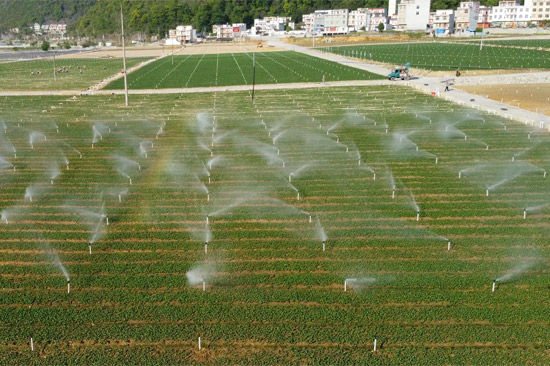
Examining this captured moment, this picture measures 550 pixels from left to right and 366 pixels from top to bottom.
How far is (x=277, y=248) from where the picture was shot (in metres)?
18.4

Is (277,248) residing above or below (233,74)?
below

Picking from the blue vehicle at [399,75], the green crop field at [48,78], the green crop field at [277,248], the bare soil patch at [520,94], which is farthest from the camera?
the green crop field at [48,78]

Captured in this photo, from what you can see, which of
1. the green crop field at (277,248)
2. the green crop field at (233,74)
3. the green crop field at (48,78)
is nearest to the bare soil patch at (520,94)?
the green crop field at (277,248)

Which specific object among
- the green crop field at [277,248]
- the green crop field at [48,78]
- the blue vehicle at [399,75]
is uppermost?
the blue vehicle at [399,75]

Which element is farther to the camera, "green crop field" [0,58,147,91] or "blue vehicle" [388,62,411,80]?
"green crop field" [0,58,147,91]

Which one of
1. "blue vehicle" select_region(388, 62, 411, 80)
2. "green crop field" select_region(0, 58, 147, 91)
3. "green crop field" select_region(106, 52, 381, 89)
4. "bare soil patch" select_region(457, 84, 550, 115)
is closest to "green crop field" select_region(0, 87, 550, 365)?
"bare soil patch" select_region(457, 84, 550, 115)

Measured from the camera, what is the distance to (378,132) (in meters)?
36.5

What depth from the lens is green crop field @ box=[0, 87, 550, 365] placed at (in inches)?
519

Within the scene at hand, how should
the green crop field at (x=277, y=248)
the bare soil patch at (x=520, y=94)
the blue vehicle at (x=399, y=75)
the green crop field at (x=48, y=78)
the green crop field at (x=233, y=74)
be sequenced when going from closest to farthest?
the green crop field at (x=277, y=248), the bare soil patch at (x=520, y=94), the blue vehicle at (x=399, y=75), the green crop field at (x=48, y=78), the green crop field at (x=233, y=74)

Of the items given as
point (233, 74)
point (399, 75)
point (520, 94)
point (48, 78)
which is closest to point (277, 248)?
point (520, 94)

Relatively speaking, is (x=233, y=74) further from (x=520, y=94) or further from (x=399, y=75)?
(x=520, y=94)

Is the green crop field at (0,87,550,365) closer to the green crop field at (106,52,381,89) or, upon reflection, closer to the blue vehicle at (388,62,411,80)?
the blue vehicle at (388,62,411,80)

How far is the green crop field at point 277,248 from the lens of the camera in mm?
13188

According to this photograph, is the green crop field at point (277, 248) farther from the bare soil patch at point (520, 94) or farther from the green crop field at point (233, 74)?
the green crop field at point (233, 74)
